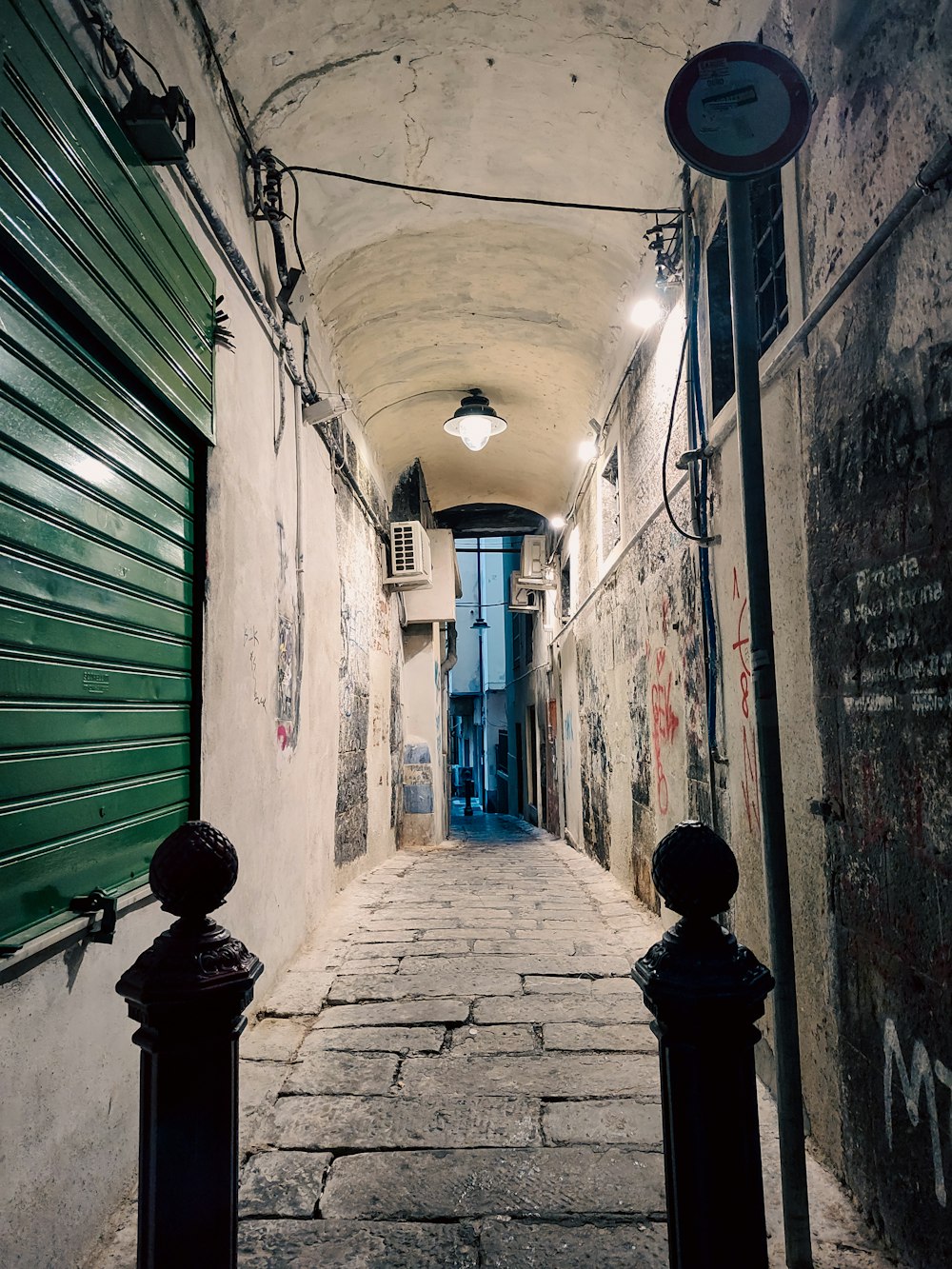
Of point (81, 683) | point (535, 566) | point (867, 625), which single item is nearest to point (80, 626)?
point (81, 683)

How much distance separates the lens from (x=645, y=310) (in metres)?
4.99

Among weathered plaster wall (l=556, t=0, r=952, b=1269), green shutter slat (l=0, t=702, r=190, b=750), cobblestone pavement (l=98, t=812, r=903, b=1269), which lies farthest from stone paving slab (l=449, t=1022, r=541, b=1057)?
green shutter slat (l=0, t=702, r=190, b=750)

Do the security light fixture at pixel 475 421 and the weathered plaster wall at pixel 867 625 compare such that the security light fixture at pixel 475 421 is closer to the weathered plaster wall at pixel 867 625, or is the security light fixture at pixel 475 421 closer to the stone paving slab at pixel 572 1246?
the weathered plaster wall at pixel 867 625

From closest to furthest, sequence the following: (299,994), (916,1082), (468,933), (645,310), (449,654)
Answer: (916,1082) < (299,994) < (468,933) < (645,310) < (449,654)

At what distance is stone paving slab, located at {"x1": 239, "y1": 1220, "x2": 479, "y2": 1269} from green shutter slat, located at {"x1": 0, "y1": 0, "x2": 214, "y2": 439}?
245 cm

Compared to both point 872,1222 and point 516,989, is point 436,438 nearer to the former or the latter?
point 516,989

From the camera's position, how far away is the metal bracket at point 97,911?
211 centimetres

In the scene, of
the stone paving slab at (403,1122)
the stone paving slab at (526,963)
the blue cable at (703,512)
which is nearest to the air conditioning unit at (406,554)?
the blue cable at (703,512)

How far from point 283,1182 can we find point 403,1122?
44 centimetres

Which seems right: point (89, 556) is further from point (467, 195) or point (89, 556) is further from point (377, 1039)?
point (467, 195)

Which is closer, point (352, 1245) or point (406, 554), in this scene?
point (352, 1245)

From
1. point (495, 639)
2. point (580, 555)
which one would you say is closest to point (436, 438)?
point (580, 555)

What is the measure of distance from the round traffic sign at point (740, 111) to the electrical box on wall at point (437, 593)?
9.06 metres

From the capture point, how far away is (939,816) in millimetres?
1814
